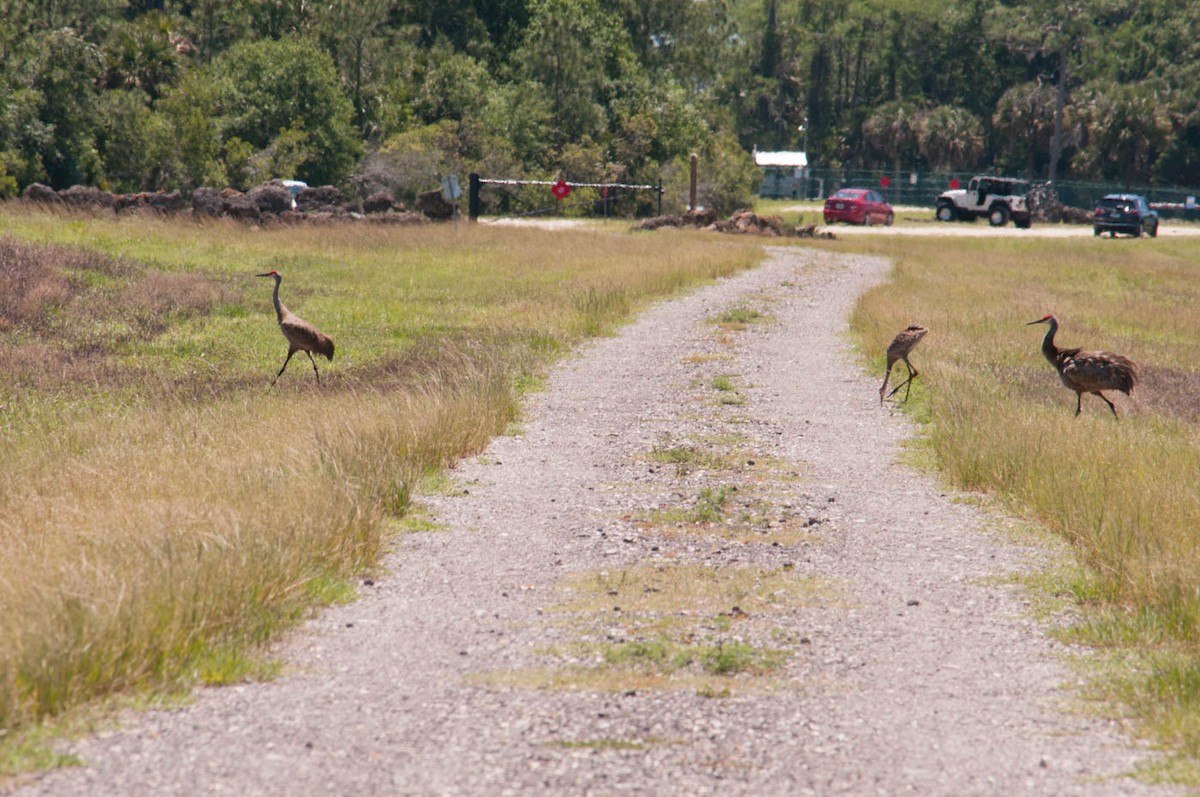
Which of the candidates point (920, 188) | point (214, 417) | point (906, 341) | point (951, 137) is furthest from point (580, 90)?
point (214, 417)

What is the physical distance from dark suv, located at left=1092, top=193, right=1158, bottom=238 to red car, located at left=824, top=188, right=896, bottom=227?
8655 mm

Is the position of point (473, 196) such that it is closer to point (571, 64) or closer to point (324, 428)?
point (571, 64)

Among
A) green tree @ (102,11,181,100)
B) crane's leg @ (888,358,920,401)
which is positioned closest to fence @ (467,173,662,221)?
green tree @ (102,11,181,100)

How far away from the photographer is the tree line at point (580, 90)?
45531 mm

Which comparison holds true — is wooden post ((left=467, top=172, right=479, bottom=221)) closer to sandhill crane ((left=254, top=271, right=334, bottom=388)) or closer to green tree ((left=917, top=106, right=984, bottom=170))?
sandhill crane ((left=254, top=271, right=334, bottom=388))

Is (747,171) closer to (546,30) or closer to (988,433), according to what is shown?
(546,30)

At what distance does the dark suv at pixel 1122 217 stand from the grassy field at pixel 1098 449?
27.3m

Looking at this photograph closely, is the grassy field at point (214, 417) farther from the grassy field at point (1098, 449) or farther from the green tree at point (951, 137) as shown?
the green tree at point (951, 137)

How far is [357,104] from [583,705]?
5326cm

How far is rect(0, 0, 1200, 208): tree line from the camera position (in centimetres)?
4553

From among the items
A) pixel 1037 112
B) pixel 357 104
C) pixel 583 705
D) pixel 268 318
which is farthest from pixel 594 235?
pixel 1037 112

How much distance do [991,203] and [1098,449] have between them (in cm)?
5256

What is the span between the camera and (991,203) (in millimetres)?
60531

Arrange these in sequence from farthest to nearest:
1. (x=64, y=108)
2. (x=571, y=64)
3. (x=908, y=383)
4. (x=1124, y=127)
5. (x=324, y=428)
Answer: (x=1124, y=127)
(x=571, y=64)
(x=64, y=108)
(x=908, y=383)
(x=324, y=428)
